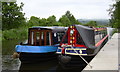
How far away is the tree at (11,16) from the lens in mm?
38094

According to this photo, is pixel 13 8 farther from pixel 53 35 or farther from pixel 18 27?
pixel 53 35

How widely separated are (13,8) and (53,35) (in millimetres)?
25342

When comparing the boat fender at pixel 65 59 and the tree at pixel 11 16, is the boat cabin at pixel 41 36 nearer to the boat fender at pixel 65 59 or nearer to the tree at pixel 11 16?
the boat fender at pixel 65 59

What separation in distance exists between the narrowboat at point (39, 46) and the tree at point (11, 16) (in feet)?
81.0

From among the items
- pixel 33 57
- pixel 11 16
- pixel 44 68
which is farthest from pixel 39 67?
pixel 11 16

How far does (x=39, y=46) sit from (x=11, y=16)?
27325 millimetres

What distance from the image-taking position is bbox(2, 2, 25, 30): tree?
125 feet

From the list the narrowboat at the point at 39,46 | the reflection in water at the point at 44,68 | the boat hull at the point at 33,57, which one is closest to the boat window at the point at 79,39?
the reflection in water at the point at 44,68

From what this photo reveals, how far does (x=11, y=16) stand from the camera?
38.9m

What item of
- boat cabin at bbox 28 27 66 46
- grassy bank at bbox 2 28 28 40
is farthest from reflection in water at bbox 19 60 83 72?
grassy bank at bbox 2 28 28 40

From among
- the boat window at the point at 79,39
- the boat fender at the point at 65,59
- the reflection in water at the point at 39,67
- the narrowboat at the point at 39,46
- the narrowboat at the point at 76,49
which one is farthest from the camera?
the narrowboat at the point at 39,46

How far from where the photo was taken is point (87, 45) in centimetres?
1104

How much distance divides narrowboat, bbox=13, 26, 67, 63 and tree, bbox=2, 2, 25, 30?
81.0ft

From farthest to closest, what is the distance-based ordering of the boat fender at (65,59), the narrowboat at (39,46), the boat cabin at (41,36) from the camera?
the boat cabin at (41,36)
the narrowboat at (39,46)
the boat fender at (65,59)
